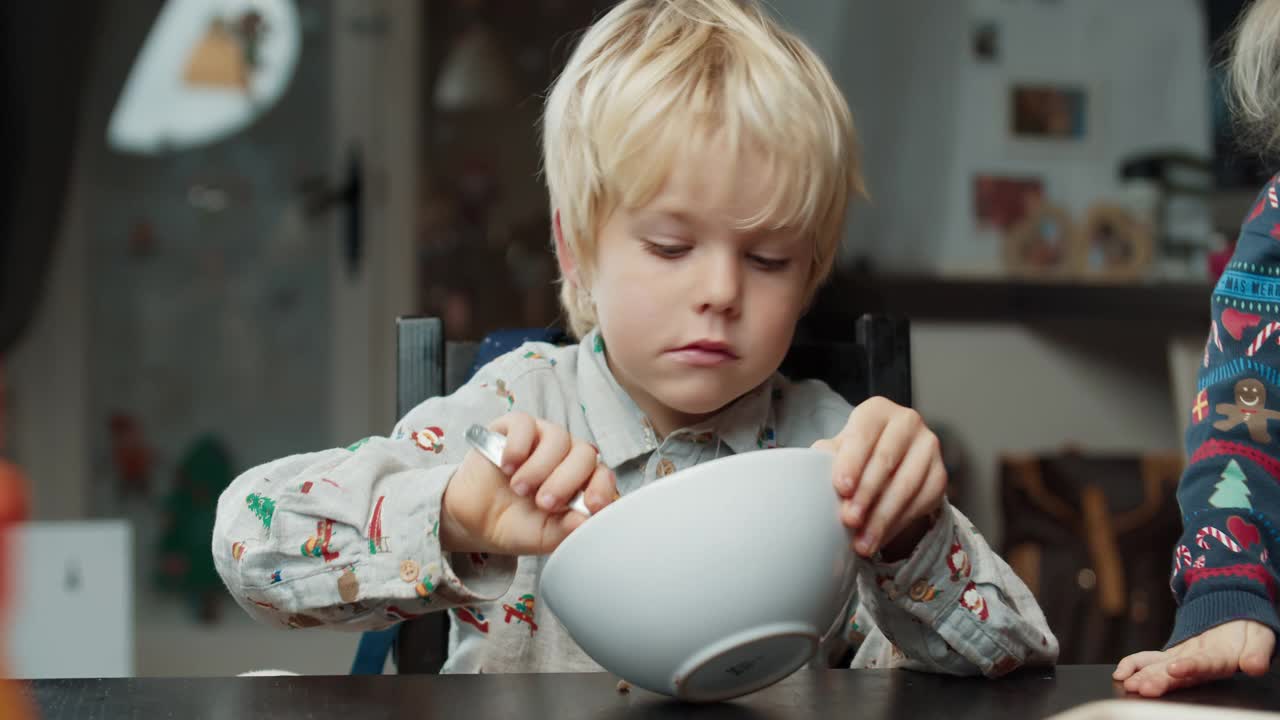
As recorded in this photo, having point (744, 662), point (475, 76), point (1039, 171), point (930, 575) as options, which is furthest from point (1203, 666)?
point (475, 76)

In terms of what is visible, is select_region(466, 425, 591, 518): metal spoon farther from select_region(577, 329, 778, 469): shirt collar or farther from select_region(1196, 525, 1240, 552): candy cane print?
select_region(1196, 525, 1240, 552): candy cane print

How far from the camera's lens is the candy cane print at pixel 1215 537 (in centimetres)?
76

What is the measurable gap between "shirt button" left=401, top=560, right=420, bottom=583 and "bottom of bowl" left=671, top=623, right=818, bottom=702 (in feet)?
0.59

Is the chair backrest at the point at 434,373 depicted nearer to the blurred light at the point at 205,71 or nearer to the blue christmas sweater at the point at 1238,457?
the blue christmas sweater at the point at 1238,457

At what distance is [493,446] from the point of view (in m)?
0.58

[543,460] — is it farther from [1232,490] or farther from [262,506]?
[1232,490]

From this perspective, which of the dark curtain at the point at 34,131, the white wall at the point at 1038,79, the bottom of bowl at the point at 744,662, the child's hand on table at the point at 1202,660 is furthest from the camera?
the white wall at the point at 1038,79

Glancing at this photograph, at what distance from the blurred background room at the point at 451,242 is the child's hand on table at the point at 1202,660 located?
1747 mm

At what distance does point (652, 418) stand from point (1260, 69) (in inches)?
20.2

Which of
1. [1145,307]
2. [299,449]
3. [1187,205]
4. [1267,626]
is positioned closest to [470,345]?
[1267,626]

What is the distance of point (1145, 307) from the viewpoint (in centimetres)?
264

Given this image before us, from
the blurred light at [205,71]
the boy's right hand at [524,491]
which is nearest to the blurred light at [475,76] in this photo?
the blurred light at [205,71]

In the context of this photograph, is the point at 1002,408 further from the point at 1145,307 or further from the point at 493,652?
the point at 493,652

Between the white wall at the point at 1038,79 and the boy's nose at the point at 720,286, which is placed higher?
the white wall at the point at 1038,79
